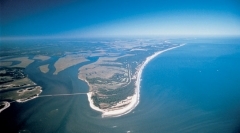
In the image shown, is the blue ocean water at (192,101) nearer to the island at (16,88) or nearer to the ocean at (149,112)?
the ocean at (149,112)

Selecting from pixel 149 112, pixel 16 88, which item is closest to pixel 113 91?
pixel 149 112

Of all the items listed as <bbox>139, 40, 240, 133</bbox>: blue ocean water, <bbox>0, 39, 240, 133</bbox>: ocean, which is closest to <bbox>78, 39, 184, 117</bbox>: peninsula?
<bbox>0, 39, 240, 133</bbox>: ocean

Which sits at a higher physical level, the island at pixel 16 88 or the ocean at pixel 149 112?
the island at pixel 16 88

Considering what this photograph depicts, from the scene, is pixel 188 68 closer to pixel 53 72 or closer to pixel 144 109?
pixel 144 109

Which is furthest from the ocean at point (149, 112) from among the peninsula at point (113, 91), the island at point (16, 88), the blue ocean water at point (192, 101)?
the island at point (16, 88)

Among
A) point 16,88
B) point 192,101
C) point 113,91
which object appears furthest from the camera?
point 16,88

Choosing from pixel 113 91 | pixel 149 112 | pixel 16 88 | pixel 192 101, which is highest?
pixel 16 88

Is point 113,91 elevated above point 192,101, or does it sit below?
above

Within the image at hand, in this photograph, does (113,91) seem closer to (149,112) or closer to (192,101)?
(149,112)

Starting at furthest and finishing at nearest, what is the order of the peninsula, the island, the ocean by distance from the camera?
the island → the peninsula → the ocean

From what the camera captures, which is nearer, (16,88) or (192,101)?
(192,101)

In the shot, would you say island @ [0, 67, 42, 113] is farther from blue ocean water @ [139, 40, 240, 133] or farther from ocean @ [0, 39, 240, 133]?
blue ocean water @ [139, 40, 240, 133]
